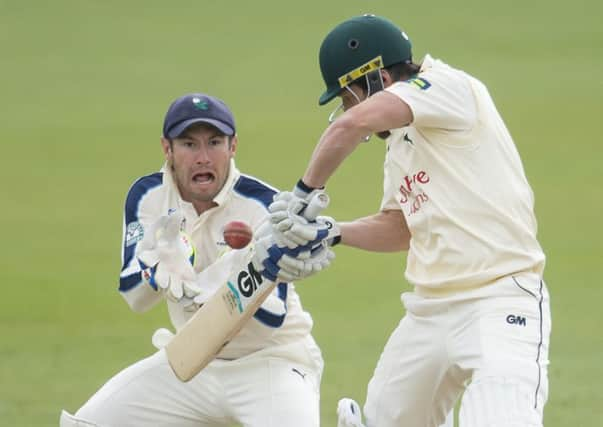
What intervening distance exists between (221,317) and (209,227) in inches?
21.8

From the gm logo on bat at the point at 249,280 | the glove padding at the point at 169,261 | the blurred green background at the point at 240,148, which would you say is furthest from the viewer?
the blurred green background at the point at 240,148

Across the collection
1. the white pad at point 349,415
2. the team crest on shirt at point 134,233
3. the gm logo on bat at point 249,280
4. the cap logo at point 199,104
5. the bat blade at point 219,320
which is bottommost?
the white pad at point 349,415

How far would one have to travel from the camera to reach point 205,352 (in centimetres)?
551

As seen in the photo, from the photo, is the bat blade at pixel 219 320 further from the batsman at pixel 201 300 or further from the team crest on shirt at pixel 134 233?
the team crest on shirt at pixel 134 233

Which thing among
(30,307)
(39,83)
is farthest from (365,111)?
(39,83)

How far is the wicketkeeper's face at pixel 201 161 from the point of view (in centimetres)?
586

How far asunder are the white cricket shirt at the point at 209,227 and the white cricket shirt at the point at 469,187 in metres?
0.81

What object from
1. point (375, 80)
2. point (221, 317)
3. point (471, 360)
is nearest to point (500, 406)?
point (471, 360)

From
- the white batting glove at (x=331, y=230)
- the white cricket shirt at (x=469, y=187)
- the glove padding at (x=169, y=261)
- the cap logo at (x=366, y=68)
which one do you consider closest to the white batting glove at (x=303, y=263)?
the white batting glove at (x=331, y=230)

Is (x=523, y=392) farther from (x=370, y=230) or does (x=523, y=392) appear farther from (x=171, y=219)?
(x=171, y=219)

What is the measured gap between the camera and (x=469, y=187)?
5.18m

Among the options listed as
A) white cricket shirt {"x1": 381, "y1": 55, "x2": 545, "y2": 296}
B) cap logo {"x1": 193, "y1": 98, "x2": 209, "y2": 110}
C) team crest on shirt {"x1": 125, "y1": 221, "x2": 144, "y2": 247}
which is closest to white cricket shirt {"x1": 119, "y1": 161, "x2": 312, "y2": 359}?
team crest on shirt {"x1": 125, "y1": 221, "x2": 144, "y2": 247}

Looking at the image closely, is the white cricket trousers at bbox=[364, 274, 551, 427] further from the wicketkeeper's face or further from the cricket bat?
the wicketkeeper's face

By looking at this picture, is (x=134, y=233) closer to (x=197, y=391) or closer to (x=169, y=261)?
(x=169, y=261)
